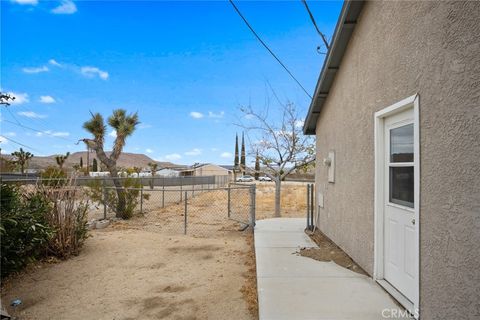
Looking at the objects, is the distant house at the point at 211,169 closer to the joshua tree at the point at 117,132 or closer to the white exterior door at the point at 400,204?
the joshua tree at the point at 117,132

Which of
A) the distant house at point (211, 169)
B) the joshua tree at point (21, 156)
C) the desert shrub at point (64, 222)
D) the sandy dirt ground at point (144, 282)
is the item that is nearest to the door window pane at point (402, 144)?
the sandy dirt ground at point (144, 282)

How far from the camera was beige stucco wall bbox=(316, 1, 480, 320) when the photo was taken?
2322 millimetres

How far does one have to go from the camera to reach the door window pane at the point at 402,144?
3.66 meters

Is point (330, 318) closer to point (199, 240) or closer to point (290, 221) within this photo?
point (199, 240)

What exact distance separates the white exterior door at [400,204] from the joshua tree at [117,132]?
35.8 feet

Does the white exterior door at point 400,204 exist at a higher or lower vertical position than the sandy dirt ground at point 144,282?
higher

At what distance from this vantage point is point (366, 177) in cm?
477

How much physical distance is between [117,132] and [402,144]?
12363mm

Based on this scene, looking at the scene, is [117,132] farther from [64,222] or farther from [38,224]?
[38,224]

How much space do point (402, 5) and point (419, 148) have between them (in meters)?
1.74

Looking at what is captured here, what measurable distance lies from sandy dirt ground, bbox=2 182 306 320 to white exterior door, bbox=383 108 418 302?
1.89m

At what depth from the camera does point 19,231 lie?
525 centimetres

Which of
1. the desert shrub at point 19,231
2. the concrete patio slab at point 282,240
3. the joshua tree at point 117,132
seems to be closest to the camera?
the desert shrub at point 19,231

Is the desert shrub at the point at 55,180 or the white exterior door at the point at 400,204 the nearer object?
the white exterior door at the point at 400,204
